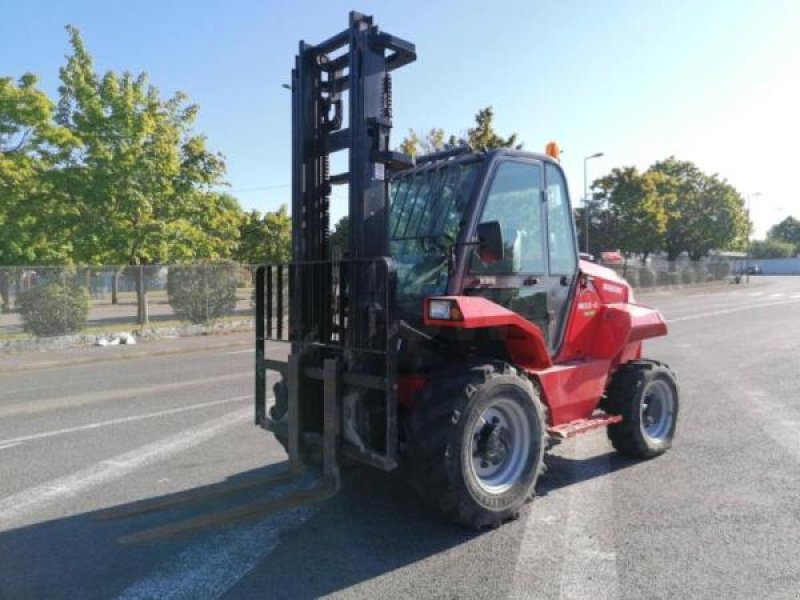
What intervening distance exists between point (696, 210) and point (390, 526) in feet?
202

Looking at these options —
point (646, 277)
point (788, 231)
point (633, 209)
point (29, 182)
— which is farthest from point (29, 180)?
point (788, 231)

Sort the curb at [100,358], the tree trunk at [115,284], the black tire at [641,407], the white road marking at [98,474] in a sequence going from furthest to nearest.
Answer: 1. the tree trunk at [115,284]
2. the curb at [100,358]
3. the black tire at [641,407]
4. the white road marking at [98,474]

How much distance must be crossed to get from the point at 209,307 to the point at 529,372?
16.9 meters

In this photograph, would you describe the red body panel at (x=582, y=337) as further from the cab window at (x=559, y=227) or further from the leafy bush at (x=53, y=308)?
the leafy bush at (x=53, y=308)

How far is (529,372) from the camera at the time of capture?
16.5ft

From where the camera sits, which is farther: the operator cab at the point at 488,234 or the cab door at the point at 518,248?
the cab door at the point at 518,248

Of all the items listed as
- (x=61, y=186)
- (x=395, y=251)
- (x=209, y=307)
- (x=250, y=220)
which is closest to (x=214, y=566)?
(x=395, y=251)

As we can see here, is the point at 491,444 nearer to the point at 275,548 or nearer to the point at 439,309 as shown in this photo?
the point at 439,309

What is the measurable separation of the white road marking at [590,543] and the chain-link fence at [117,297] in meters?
12.9

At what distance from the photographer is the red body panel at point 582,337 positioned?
4605 millimetres

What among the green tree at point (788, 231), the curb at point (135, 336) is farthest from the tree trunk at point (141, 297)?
the green tree at point (788, 231)

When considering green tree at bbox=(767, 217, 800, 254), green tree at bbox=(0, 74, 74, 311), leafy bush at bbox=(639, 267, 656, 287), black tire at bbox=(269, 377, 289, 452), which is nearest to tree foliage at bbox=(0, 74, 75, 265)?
green tree at bbox=(0, 74, 74, 311)

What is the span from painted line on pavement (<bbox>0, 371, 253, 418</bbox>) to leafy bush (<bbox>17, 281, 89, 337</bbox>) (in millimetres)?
7538

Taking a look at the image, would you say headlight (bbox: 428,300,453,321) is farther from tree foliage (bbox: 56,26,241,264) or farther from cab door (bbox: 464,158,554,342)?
tree foliage (bbox: 56,26,241,264)
